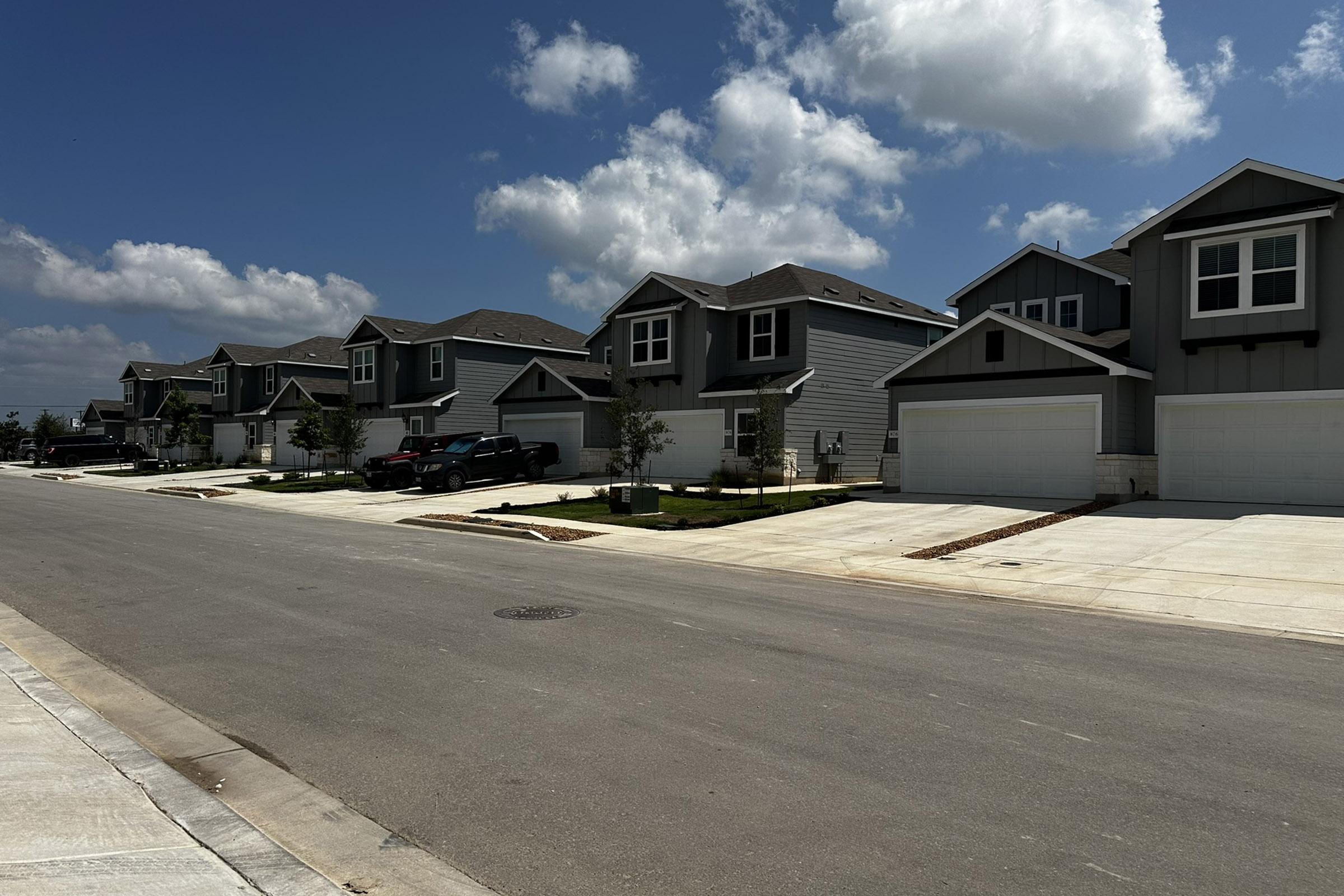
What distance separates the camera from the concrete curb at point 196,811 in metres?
4.18

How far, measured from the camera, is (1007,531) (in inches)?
722

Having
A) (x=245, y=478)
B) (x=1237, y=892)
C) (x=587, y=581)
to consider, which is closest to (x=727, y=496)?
(x=587, y=581)

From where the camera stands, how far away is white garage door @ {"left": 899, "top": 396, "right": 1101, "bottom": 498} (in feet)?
76.2

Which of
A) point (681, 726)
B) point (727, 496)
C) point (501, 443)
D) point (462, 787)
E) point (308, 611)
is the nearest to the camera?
point (462, 787)

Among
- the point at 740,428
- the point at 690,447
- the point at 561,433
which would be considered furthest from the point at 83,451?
the point at 740,428

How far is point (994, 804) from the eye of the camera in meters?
4.90

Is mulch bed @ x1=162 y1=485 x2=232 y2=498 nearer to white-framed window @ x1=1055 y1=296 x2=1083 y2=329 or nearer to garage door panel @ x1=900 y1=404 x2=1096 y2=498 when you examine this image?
garage door panel @ x1=900 y1=404 x2=1096 y2=498

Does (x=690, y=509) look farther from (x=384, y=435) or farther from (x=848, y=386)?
(x=384, y=435)

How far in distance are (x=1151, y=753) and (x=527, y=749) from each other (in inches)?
149

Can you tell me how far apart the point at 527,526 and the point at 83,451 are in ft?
182

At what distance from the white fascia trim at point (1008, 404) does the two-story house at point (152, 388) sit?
2280 inches

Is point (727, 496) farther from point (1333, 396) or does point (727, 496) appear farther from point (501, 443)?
point (1333, 396)

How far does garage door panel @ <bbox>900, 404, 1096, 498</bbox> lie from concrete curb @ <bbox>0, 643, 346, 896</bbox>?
71.2 feet

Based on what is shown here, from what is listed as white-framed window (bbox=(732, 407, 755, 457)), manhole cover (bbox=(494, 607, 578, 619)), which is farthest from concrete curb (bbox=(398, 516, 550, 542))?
white-framed window (bbox=(732, 407, 755, 457))
